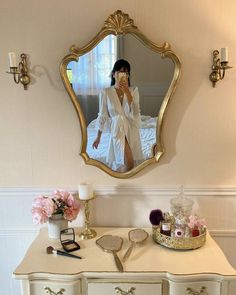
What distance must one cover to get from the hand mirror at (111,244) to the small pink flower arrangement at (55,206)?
211mm

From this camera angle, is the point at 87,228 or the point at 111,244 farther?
the point at 87,228

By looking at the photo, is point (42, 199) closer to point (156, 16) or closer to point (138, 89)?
point (138, 89)

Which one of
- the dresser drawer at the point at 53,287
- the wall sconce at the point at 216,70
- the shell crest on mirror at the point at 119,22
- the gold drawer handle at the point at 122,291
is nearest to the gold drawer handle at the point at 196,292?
the gold drawer handle at the point at 122,291

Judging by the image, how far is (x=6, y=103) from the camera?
1826 millimetres

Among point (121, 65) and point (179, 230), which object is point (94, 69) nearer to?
point (121, 65)

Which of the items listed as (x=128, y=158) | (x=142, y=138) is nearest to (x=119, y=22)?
(x=142, y=138)

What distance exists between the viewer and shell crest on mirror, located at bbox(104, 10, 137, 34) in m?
1.68

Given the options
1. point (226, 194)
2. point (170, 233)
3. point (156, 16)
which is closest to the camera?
point (170, 233)

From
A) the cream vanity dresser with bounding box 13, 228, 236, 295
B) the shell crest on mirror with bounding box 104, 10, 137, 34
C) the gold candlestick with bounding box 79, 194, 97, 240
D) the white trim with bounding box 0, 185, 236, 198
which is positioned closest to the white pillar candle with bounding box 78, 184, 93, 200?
the gold candlestick with bounding box 79, 194, 97, 240

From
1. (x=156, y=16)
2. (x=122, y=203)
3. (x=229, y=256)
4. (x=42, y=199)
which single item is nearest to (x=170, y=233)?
(x=122, y=203)

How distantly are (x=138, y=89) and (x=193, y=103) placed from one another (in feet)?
1.10

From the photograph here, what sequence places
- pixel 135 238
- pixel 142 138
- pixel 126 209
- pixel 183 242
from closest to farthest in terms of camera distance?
1. pixel 183 242
2. pixel 135 238
3. pixel 142 138
4. pixel 126 209

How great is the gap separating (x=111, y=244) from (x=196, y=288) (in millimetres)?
475

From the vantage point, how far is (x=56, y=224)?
5.62 feet
